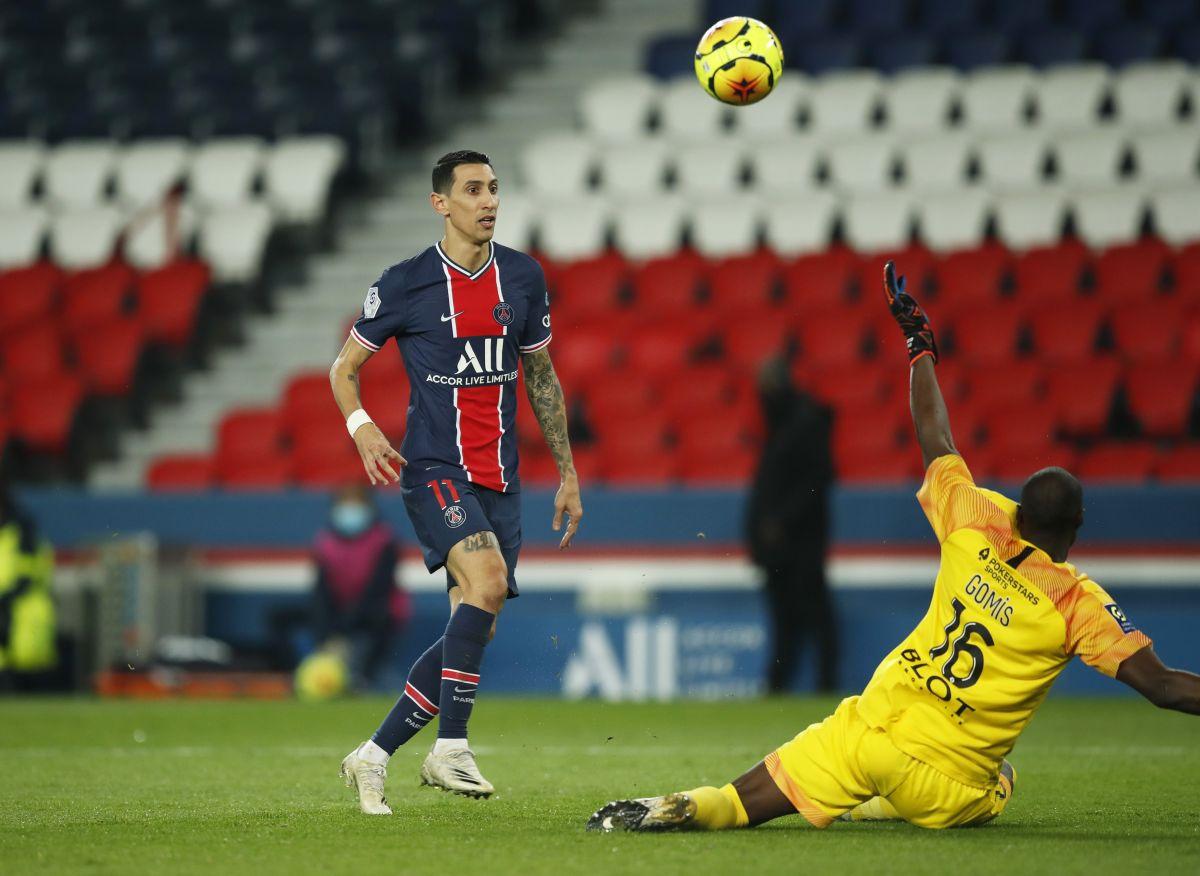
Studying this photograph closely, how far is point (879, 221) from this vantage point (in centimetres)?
1634

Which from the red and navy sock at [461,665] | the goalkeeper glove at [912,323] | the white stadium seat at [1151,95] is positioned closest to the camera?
the goalkeeper glove at [912,323]

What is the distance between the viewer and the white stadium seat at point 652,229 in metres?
16.9

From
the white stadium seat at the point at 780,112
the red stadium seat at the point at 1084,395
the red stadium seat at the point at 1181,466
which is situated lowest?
the red stadium seat at the point at 1181,466

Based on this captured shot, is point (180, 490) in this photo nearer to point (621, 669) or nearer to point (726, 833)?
point (621, 669)

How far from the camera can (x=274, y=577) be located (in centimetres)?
1477

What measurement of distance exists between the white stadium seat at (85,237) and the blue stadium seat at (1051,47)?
894 cm

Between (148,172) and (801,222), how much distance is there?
22.1ft

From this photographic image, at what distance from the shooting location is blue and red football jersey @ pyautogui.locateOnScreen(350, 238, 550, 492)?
22.2 ft

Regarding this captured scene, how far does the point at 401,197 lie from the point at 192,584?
597cm

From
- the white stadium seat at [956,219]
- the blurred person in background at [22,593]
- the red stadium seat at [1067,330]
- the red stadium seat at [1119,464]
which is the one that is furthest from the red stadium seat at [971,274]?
the blurred person in background at [22,593]

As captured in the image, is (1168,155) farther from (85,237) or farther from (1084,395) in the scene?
(85,237)

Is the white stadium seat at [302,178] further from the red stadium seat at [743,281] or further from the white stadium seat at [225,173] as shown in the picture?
the red stadium seat at [743,281]

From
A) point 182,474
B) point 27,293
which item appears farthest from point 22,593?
point 27,293

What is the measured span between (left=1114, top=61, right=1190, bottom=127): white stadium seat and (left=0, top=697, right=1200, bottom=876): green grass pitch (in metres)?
6.88
